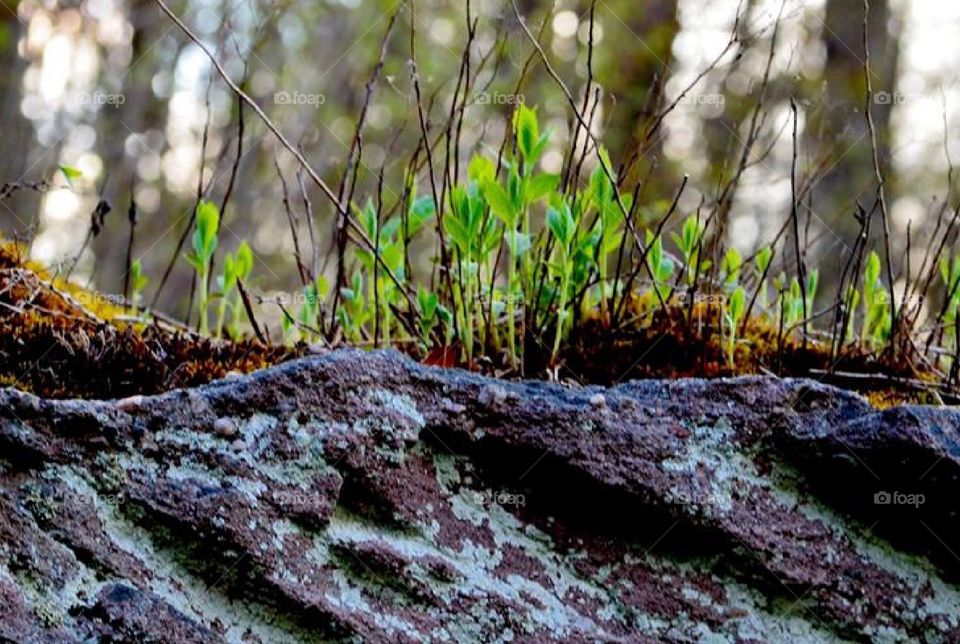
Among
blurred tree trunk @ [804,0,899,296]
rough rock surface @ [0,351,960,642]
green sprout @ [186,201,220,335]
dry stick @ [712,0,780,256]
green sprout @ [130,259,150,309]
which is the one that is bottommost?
rough rock surface @ [0,351,960,642]

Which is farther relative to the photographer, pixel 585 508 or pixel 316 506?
pixel 585 508

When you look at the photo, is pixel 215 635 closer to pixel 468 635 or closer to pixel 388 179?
pixel 468 635

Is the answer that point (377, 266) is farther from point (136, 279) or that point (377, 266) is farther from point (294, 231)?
point (136, 279)

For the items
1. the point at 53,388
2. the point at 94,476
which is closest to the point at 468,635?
the point at 94,476

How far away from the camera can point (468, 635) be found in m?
1.68

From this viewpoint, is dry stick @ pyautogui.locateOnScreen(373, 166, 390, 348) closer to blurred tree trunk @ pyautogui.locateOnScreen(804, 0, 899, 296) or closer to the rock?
the rock

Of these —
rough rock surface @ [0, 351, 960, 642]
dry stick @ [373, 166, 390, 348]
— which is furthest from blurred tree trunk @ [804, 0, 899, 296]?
rough rock surface @ [0, 351, 960, 642]

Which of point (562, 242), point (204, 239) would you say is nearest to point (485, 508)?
point (562, 242)

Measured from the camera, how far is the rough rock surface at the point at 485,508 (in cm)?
161

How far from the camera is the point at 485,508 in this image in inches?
72.3

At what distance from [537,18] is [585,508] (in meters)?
8.12

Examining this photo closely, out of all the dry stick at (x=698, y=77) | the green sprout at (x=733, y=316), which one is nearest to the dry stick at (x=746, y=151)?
the dry stick at (x=698, y=77)

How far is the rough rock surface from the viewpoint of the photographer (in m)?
1.61

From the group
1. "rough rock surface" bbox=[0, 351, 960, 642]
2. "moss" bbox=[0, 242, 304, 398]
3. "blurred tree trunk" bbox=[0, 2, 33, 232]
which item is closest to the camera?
"rough rock surface" bbox=[0, 351, 960, 642]
